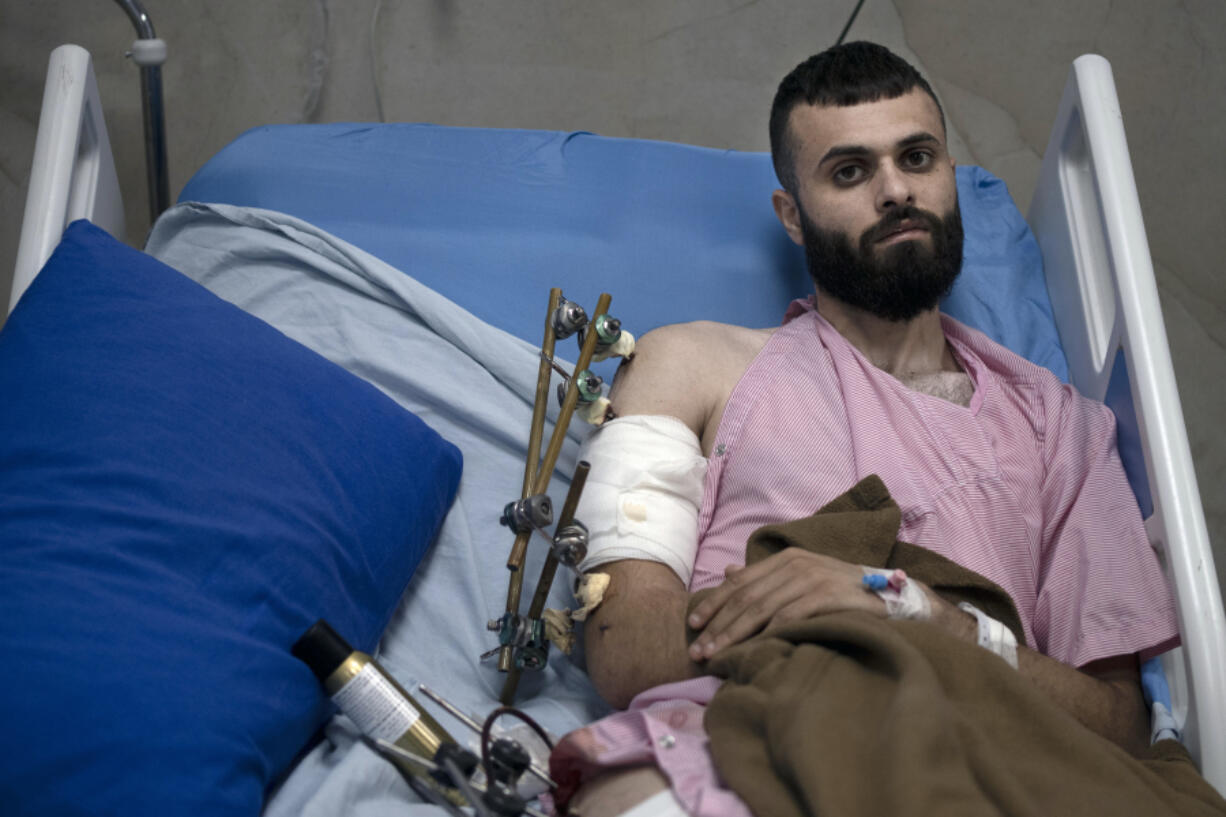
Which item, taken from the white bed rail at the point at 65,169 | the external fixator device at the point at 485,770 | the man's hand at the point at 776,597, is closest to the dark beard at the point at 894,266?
the man's hand at the point at 776,597

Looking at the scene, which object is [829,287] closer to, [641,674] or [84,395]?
[641,674]

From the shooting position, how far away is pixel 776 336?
1562 mm

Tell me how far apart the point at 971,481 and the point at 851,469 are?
152 millimetres

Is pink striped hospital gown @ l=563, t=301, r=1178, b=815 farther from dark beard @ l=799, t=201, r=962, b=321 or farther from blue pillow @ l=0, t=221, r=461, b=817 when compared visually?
blue pillow @ l=0, t=221, r=461, b=817

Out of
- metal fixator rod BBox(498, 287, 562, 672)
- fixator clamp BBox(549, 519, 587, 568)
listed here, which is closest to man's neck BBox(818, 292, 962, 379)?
metal fixator rod BBox(498, 287, 562, 672)

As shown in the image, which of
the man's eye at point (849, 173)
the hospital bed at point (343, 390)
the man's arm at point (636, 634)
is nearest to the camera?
the hospital bed at point (343, 390)

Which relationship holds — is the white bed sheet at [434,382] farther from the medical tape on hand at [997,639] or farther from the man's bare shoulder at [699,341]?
the medical tape on hand at [997,639]

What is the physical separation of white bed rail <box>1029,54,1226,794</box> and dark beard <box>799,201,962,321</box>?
0.21 m

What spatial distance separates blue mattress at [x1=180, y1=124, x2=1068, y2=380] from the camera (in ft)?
5.66

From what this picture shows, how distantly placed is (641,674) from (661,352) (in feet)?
1.50

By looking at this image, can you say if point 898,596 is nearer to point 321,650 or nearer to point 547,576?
point 547,576

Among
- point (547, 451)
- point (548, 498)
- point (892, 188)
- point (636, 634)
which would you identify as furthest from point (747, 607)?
point (892, 188)

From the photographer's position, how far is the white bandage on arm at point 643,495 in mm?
1275

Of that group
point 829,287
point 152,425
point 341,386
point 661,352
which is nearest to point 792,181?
point 829,287
